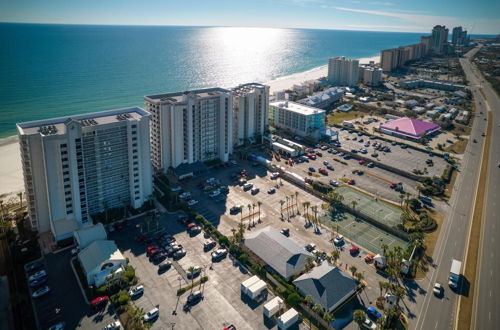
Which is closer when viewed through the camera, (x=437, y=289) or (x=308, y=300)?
(x=308, y=300)

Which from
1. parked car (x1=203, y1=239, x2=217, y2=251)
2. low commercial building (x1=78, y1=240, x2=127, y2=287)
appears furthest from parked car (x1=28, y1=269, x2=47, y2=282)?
parked car (x1=203, y1=239, x2=217, y2=251)

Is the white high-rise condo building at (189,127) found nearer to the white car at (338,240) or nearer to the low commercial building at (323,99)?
the white car at (338,240)

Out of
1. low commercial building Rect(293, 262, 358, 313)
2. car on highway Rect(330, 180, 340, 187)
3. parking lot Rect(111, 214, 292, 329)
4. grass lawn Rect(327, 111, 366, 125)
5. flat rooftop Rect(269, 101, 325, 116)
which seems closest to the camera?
parking lot Rect(111, 214, 292, 329)

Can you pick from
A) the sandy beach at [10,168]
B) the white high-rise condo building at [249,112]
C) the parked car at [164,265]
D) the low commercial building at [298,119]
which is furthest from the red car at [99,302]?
the low commercial building at [298,119]

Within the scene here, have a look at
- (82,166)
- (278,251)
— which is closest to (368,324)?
(278,251)

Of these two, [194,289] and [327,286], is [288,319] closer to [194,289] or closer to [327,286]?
[327,286]

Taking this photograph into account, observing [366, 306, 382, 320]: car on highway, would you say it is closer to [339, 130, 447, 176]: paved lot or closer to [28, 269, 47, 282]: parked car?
[28, 269, 47, 282]: parked car
